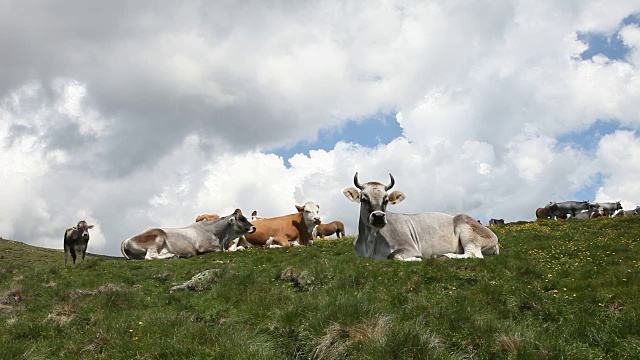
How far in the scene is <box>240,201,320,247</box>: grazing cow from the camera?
26141 mm

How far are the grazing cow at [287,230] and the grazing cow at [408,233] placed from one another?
10671 millimetres

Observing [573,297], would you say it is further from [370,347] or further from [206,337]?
[206,337]

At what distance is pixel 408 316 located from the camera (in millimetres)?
7543

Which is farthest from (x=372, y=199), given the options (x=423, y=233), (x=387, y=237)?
(x=423, y=233)

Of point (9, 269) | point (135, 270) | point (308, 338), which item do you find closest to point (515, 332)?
point (308, 338)

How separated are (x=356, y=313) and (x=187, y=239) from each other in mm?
18239

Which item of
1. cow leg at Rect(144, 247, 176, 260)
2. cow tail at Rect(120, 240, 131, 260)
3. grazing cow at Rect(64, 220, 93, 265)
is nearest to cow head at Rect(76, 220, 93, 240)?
grazing cow at Rect(64, 220, 93, 265)

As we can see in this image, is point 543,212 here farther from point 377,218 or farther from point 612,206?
point 377,218

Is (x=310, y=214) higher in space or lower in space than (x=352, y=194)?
higher

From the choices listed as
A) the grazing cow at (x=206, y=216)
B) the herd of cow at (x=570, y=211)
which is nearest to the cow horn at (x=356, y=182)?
the grazing cow at (x=206, y=216)

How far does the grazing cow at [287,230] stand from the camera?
26.1 metres

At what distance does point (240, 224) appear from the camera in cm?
2498

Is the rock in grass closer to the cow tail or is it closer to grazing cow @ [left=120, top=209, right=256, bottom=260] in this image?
grazing cow @ [left=120, top=209, right=256, bottom=260]

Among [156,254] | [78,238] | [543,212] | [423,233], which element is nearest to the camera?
[423,233]
